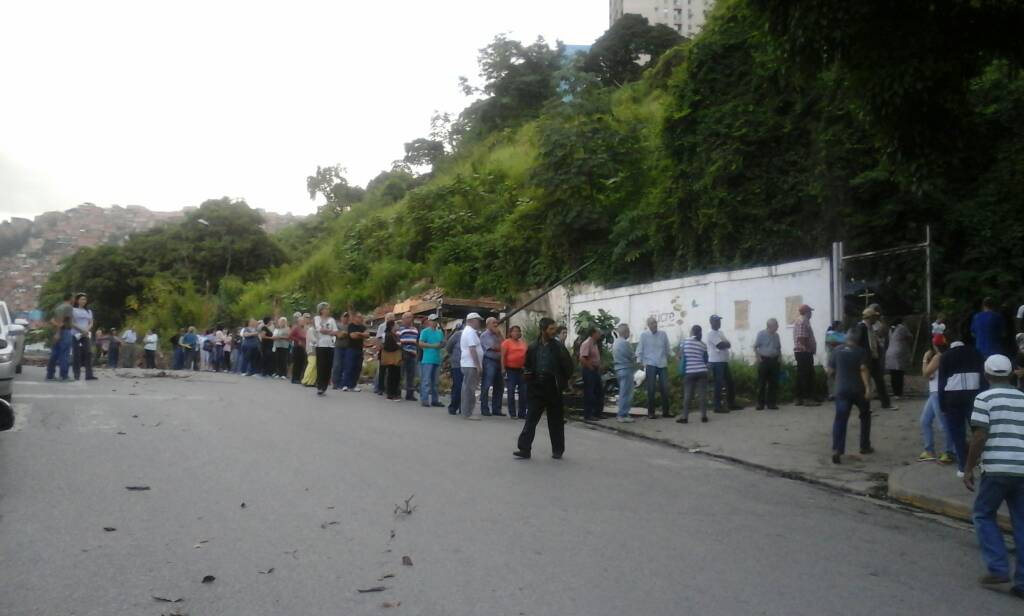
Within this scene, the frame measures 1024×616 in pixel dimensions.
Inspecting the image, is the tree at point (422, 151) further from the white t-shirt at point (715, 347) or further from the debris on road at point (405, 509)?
the debris on road at point (405, 509)

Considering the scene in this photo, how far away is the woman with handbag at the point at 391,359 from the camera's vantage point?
18953 millimetres

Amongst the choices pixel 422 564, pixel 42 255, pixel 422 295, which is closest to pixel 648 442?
pixel 422 564

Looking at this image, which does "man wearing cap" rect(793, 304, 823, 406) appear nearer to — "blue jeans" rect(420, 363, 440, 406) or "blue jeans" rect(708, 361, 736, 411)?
"blue jeans" rect(708, 361, 736, 411)

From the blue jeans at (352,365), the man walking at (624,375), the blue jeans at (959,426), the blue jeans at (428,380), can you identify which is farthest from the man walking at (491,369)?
the blue jeans at (959,426)

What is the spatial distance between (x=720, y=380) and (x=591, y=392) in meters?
2.32

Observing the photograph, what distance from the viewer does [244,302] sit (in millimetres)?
50938

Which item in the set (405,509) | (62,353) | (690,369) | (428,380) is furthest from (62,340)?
(405,509)

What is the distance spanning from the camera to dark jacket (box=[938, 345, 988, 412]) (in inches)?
396

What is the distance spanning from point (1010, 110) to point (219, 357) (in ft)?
89.0

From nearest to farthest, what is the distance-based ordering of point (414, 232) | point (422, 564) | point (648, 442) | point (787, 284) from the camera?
1. point (422, 564)
2. point (648, 442)
3. point (787, 284)
4. point (414, 232)

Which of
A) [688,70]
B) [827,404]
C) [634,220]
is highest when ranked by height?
[688,70]

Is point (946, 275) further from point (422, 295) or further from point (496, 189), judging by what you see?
point (496, 189)

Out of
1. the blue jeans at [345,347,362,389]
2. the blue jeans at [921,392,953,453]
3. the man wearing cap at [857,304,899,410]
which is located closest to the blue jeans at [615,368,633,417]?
the man wearing cap at [857,304,899,410]

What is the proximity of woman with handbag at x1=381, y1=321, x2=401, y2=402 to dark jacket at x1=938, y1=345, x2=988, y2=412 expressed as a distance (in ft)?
36.4
